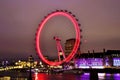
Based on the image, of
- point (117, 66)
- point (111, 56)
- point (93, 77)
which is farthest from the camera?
point (111, 56)

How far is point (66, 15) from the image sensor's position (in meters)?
49.1

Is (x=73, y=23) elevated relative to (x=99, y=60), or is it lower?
elevated

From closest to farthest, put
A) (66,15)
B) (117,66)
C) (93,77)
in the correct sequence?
(93,77) → (66,15) → (117,66)

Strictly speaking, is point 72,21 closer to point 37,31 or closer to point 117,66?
point 37,31

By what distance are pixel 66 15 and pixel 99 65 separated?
318 feet

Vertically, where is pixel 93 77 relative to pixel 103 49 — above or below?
below

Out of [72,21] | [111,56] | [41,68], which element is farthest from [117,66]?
[72,21]

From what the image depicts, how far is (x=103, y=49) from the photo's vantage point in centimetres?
14988

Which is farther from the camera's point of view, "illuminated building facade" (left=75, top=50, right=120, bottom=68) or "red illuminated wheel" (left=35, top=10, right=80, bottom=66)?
"illuminated building facade" (left=75, top=50, right=120, bottom=68)

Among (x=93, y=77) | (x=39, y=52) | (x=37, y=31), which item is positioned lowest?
(x=93, y=77)

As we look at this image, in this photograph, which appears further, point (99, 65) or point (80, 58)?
point (80, 58)

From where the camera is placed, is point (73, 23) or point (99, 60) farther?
point (99, 60)

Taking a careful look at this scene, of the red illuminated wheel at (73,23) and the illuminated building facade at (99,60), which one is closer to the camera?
the red illuminated wheel at (73,23)

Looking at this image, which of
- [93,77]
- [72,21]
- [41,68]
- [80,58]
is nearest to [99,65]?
[80,58]
